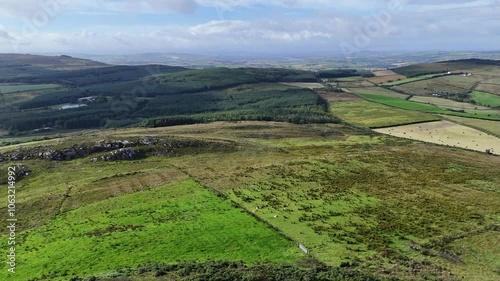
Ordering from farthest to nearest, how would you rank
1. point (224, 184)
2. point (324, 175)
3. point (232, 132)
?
point (232, 132)
point (324, 175)
point (224, 184)

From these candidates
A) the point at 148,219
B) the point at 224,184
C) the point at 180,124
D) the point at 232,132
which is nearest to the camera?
the point at 148,219

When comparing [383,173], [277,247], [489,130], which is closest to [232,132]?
[383,173]

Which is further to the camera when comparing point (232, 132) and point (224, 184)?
point (232, 132)

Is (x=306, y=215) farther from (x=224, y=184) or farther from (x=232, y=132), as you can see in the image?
(x=232, y=132)

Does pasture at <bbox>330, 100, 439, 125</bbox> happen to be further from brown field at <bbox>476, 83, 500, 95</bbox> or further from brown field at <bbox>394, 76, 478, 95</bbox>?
brown field at <bbox>476, 83, 500, 95</bbox>

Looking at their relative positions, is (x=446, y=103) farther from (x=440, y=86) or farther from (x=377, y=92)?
(x=440, y=86)

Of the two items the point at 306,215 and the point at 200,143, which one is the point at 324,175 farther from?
the point at 200,143

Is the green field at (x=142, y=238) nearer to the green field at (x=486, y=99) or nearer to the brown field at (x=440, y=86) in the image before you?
the green field at (x=486, y=99)
